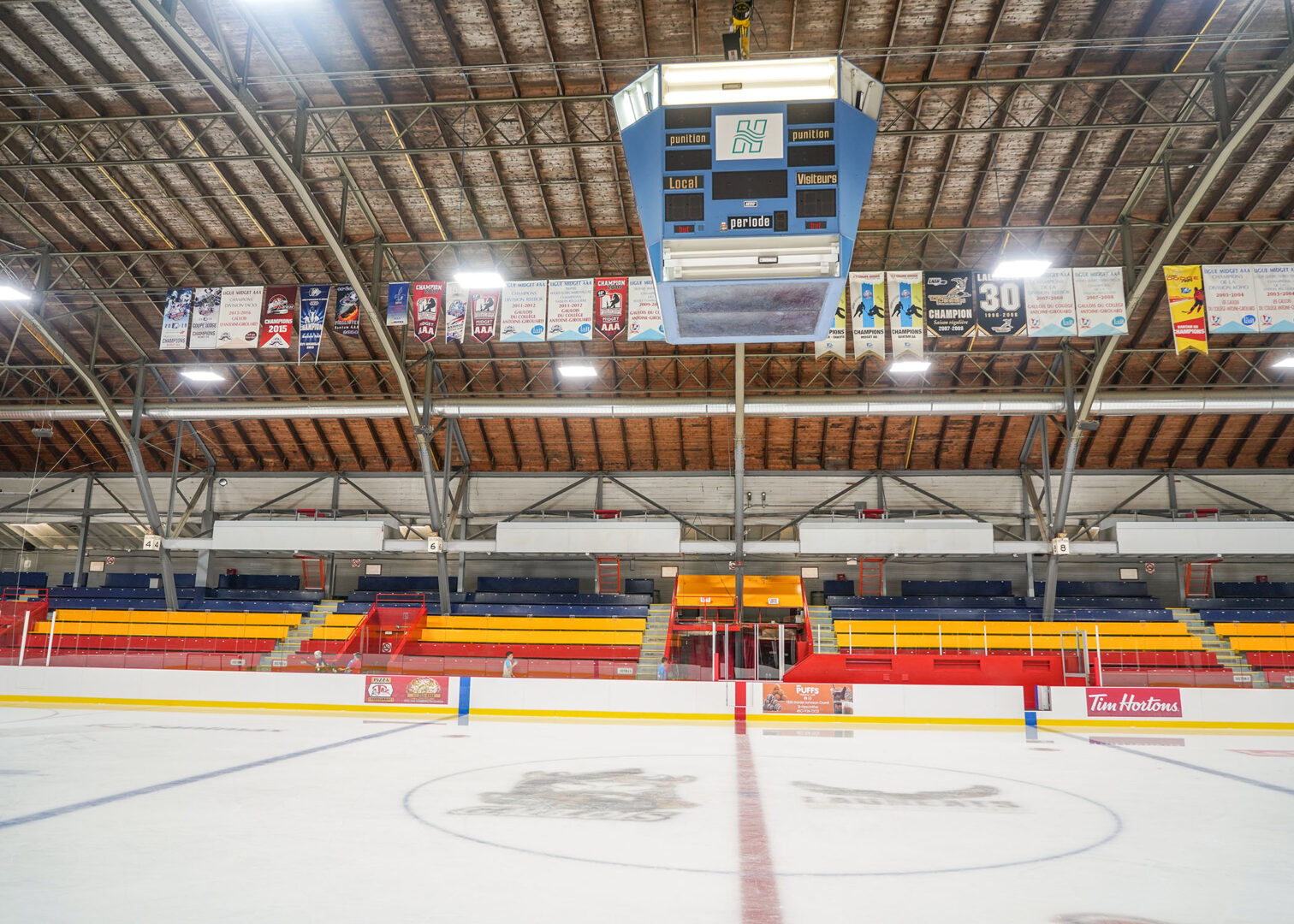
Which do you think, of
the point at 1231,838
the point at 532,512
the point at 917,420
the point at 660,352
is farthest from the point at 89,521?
the point at 1231,838

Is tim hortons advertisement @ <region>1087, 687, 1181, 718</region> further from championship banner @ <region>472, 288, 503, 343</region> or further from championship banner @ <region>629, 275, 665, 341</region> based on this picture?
championship banner @ <region>472, 288, 503, 343</region>

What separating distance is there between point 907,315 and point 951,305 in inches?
37.5

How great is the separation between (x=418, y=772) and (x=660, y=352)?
19.2 metres

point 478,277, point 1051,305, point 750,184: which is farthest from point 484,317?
point 1051,305

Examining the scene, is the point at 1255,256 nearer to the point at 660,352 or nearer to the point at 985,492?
the point at 985,492

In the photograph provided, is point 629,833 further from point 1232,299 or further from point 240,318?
point 240,318

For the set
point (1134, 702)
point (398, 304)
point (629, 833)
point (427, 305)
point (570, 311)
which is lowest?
point (1134, 702)

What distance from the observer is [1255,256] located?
2298cm

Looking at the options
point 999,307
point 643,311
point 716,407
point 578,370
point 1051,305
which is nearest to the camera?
point 1051,305

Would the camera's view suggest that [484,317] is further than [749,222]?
Yes

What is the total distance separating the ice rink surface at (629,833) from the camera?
516cm

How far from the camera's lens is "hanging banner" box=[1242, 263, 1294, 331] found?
18.0 m

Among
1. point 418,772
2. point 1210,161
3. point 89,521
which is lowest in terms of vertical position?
point 418,772

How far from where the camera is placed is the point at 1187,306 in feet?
60.8
